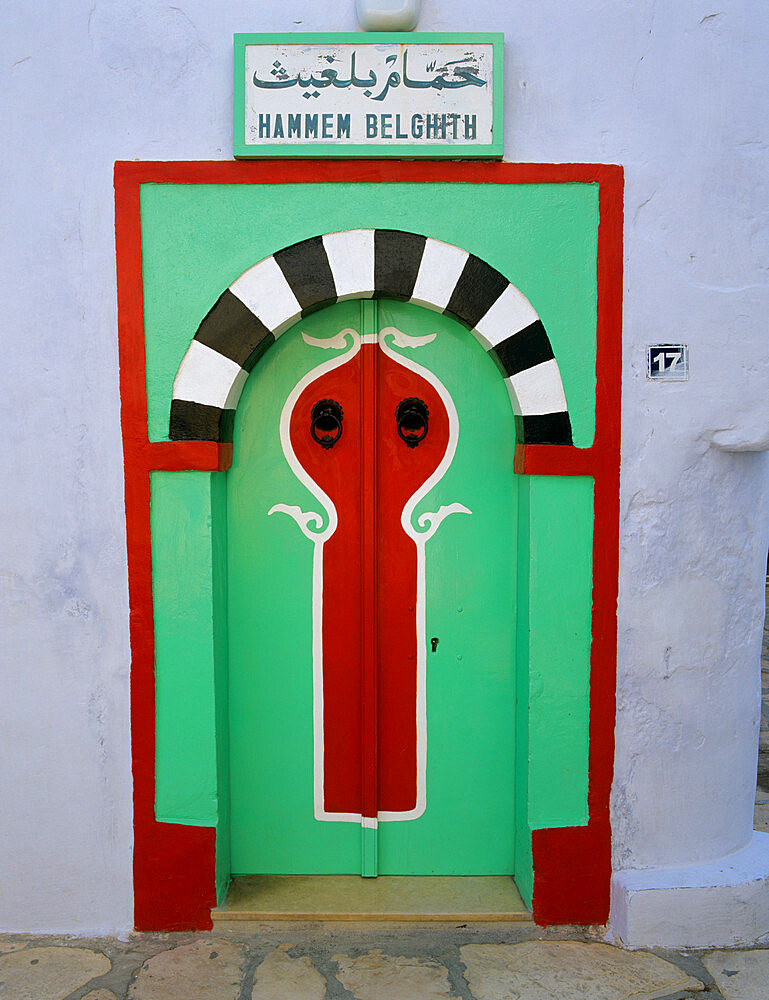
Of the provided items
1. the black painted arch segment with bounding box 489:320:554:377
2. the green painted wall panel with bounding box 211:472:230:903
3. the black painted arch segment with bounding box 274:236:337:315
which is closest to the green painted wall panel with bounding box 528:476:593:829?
the black painted arch segment with bounding box 489:320:554:377

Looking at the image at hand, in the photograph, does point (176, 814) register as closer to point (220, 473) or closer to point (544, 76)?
point (220, 473)

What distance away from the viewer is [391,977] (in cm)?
298

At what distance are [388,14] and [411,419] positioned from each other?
4.50 ft

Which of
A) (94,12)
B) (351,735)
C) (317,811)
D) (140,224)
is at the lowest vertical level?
(317,811)

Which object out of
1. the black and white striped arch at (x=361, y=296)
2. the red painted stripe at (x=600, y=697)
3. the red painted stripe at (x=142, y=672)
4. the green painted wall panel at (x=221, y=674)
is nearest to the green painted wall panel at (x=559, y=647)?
the red painted stripe at (x=600, y=697)

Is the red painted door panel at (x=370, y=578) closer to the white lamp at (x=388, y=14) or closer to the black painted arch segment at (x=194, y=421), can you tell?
the black painted arch segment at (x=194, y=421)

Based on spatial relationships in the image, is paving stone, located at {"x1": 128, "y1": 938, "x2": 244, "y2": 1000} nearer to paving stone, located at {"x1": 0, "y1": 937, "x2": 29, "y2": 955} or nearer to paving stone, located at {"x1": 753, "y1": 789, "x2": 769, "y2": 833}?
paving stone, located at {"x1": 0, "y1": 937, "x2": 29, "y2": 955}

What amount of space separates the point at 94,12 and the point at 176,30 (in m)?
0.29

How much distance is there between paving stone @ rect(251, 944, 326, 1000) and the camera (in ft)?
9.48

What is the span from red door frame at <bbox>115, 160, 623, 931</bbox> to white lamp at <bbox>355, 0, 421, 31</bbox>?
450 millimetres

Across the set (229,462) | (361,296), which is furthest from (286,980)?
(361,296)

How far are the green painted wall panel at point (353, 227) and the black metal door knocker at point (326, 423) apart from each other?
54cm

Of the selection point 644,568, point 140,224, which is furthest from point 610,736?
point 140,224

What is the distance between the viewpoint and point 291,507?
3396 mm
